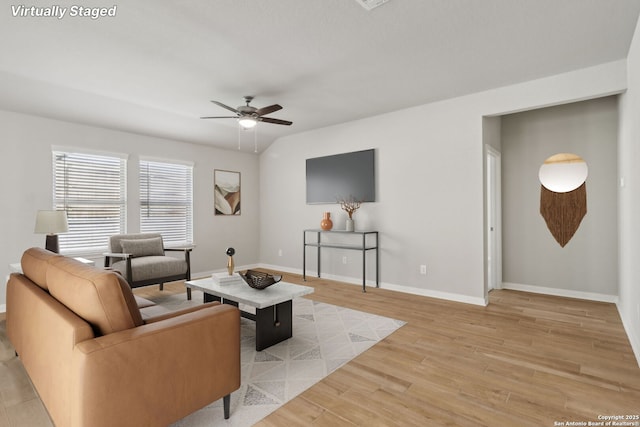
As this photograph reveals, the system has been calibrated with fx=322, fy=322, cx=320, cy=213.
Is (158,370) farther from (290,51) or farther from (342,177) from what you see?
(342,177)

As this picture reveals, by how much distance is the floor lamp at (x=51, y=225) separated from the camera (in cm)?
345

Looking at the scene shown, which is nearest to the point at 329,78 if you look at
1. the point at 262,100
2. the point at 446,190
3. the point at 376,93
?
the point at 376,93

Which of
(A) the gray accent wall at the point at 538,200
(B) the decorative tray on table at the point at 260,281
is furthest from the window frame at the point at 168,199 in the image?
(A) the gray accent wall at the point at 538,200

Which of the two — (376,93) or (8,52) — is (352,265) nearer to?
(376,93)

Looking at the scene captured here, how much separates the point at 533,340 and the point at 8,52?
5.34 m

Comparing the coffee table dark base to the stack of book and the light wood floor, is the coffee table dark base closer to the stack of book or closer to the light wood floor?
the stack of book

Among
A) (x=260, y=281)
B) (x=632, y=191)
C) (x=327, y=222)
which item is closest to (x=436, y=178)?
(x=327, y=222)

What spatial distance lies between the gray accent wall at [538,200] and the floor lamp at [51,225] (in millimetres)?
5743

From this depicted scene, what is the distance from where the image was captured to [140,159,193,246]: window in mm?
5188

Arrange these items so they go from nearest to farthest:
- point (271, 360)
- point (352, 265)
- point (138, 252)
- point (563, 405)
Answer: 1. point (563, 405)
2. point (271, 360)
3. point (138, 252)
4. point (352, 265)

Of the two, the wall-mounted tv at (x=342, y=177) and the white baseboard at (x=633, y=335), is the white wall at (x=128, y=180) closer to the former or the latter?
the wall-mounted tv at (x=342, y=177)

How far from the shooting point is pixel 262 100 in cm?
414

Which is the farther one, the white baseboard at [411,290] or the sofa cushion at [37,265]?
the white baseboard at [411,290]

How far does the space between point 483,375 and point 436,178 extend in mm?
2645
